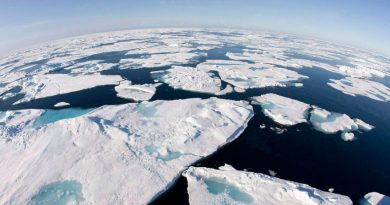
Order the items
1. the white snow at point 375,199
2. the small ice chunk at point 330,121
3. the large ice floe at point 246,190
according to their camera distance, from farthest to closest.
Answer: the small ice chunk at point 330,121 < the white snow at point 375,199 < the large ice floe at point 246,190

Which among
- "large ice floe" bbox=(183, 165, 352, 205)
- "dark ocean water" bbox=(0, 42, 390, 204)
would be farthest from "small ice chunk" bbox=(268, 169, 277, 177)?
"large ice floe" bbox=(183, 165, 352, 205)

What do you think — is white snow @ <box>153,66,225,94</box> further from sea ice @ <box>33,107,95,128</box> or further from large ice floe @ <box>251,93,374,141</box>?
sea ice @ <box>33,107,95,128</box>

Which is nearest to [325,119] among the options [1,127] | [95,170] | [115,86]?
[95,170]

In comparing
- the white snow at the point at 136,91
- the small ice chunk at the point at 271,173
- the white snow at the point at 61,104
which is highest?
the white snow at the point at 136,91

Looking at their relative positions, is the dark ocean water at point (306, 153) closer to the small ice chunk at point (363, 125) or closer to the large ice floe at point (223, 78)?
the small ice chunk at point (363, 125)

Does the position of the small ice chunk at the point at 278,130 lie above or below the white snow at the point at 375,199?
above

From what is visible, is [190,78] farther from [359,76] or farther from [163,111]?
[359,76]

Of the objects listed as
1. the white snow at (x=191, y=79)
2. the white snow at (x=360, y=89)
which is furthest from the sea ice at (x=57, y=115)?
the white snow at (x=360, y=89)
